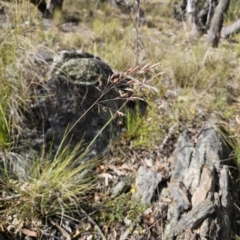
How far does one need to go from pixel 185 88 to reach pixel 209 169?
42.3 inches

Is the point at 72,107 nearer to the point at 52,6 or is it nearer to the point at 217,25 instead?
the point at 217,25

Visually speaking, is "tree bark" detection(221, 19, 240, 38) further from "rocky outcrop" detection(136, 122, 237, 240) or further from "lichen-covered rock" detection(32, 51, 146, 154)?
"lichen-covered rock" detection(32, 51, 146, 154)

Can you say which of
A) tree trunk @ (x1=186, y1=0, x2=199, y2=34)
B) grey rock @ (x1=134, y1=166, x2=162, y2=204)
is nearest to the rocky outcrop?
grey rock @ (x1=134, y1=166, x2=162, y2=204)

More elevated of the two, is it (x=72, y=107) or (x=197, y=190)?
(x=72, y=107)

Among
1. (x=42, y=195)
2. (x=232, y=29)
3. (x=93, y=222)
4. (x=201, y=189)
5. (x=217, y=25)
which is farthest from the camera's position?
(x=232, y=29)

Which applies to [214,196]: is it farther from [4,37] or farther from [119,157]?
[4,37]

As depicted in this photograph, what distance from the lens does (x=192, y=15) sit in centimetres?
529

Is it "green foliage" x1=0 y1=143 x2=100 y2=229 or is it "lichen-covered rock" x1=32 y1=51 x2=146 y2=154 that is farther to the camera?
"lichen-covered rock" x1=32 y1=51 x2=146 y2=154

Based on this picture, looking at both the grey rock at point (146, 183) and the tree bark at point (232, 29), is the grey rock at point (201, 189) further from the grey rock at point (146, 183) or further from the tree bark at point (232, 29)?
the tree bark at point (232, 29)

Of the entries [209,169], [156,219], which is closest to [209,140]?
[209,169]

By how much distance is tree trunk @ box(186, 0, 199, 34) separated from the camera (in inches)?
201

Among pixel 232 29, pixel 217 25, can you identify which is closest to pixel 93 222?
pixel 217 25

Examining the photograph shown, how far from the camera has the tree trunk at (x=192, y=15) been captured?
511 cm

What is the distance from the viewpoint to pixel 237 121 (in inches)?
103
